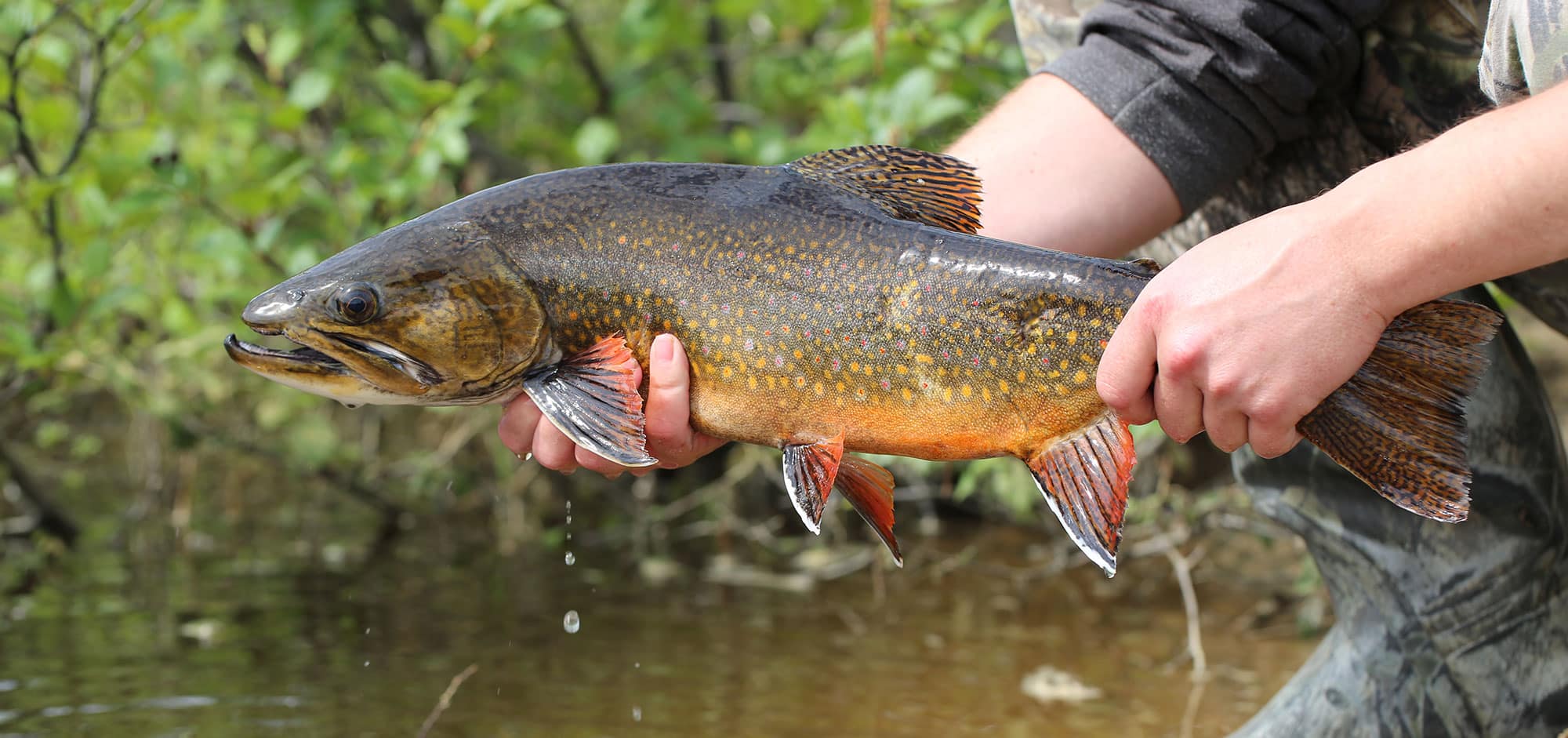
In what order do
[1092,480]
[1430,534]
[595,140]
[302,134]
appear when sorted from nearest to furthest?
[1092,480]
[1430,534]
[595,140]
[302,134]

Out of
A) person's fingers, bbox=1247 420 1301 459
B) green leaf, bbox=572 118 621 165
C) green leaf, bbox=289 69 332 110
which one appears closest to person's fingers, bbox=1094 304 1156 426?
Answer: person's fingers, bbox=1247 420 1301 459

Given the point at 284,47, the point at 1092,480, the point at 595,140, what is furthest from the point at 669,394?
the point at 284,47

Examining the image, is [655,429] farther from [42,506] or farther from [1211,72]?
[42,506]

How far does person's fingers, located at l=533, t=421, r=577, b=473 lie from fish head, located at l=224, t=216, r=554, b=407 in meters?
0.15

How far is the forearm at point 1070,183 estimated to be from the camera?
2410 mm

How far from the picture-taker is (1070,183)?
7.97ft

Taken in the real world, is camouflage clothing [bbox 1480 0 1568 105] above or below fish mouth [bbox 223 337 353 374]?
above

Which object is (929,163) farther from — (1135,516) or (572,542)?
(572,542)

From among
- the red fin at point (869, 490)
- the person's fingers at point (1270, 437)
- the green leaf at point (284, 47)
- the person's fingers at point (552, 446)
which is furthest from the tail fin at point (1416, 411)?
the green leaf at point (284, 47)

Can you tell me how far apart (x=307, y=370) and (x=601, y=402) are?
441 mm

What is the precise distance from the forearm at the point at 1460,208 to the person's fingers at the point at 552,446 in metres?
1.20

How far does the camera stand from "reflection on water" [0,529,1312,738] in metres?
3.06

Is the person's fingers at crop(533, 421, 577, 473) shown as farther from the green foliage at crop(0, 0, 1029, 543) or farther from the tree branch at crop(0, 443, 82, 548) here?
the tree branch at crop(0, 443, 82, 548)

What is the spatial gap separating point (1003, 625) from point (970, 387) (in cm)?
211
